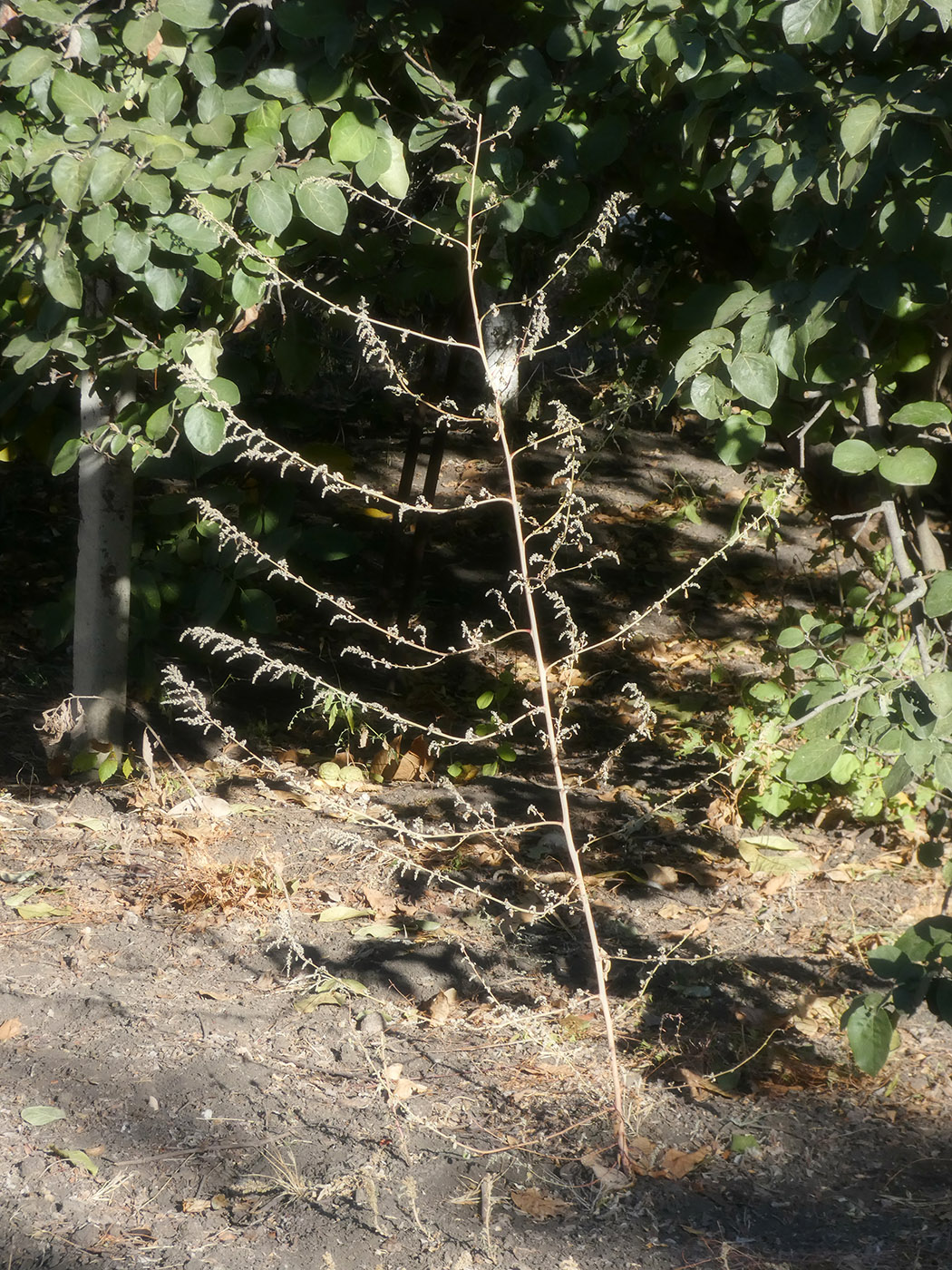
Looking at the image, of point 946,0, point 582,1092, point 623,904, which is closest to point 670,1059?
point 582,1092

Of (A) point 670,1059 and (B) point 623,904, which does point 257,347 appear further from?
(A) point 670,1059

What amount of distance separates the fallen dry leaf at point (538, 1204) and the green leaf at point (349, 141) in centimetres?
213

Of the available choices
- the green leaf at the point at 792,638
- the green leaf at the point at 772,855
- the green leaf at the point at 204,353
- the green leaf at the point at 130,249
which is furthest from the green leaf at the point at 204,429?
the green leaf at the point at 772,855

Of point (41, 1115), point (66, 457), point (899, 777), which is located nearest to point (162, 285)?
point (66, 457)

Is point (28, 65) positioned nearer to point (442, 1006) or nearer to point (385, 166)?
point (385, 166)

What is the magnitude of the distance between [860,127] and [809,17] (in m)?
0.18

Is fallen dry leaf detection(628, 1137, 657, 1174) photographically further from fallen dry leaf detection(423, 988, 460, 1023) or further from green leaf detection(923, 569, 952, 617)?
green leaf detection(923, 569, 952, 617)

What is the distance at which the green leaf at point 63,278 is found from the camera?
2527 mm

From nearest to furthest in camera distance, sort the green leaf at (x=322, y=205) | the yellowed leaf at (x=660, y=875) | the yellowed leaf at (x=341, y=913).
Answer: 1. the green leaf at (x=322, y=205)
2. the yellowed leaf at (x=341, y=913)
3. the yellowed leaf at (x=660, y=875)

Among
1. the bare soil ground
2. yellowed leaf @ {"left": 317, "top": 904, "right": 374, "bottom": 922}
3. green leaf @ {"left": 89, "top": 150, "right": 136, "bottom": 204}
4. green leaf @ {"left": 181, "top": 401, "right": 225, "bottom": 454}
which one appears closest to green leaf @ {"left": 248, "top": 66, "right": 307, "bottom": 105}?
green leaf @ {"left": 89, "top": 150, "right": 136, "bottom": 204}

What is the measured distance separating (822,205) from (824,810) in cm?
241

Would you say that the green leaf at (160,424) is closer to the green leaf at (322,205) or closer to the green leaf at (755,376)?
the green leaf at (322,205)

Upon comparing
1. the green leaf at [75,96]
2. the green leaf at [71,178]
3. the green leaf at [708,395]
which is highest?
the green leaf at [75,96]

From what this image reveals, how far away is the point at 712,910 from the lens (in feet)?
11.3
